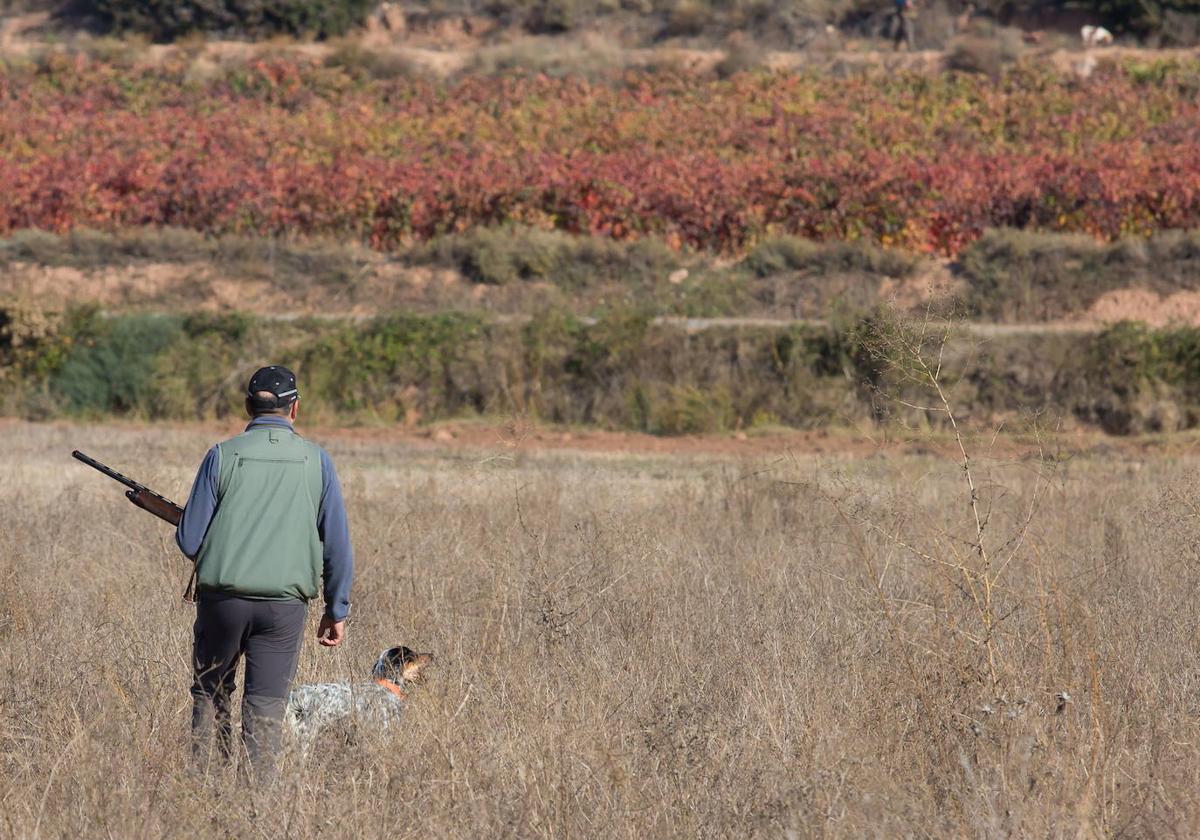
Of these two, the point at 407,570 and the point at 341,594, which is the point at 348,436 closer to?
the point at 407,570

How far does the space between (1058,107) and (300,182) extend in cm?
1780

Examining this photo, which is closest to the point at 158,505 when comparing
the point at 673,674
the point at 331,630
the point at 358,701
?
the point at 331,630

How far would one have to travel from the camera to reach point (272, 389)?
17.8ft

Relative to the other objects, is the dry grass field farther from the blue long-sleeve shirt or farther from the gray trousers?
the blue long-sleeve shirt

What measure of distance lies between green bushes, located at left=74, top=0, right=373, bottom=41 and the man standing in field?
43463 mm

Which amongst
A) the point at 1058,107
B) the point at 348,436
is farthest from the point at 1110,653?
the point at 1058,107

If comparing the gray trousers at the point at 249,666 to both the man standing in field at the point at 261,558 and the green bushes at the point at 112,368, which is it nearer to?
the man standing in field at the point at 261,558

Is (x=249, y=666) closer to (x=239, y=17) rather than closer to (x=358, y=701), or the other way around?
(x=358, y=701)

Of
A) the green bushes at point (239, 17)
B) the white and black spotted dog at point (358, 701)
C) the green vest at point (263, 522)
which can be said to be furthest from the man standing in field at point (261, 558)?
the green bushes at point (239, 17)

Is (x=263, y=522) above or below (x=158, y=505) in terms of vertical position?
above

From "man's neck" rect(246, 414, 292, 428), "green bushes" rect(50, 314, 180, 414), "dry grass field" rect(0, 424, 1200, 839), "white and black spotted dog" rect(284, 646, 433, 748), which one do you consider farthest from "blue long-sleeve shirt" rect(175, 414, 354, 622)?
"green bushes" rect(50, 314, 180, 414)

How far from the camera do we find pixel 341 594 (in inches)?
215

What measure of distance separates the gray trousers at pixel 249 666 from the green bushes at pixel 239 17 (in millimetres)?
43584

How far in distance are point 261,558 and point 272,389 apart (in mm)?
594
